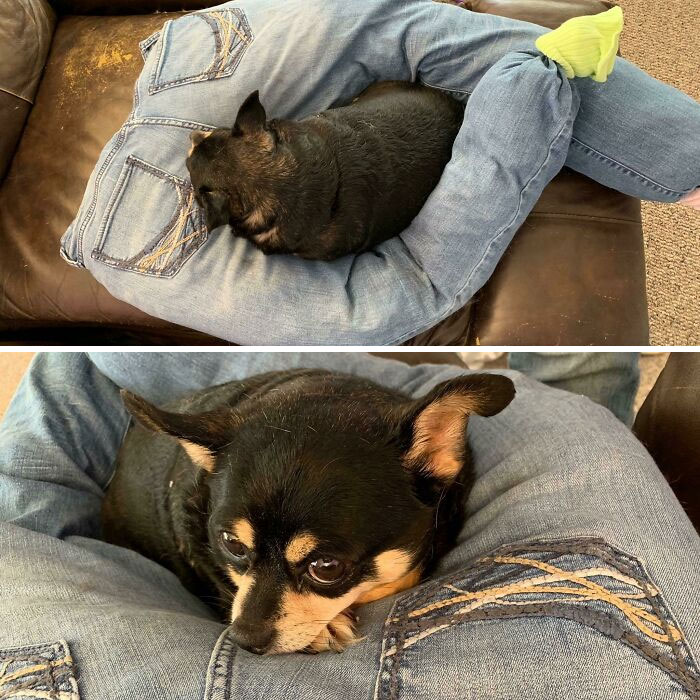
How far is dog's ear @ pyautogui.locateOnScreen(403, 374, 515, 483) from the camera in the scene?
720mm

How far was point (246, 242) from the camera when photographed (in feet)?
4.54

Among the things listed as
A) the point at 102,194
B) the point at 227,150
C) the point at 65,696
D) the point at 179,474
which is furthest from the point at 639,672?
the point at 102,194

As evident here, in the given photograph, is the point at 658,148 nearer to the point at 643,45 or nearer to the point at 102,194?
the point at 643,45

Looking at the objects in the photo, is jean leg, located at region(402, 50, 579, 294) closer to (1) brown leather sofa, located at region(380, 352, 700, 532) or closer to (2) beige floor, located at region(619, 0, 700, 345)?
(1) brown leather sofa, located at region(380, 352, 700, 532)

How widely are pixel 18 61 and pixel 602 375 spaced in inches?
71.4

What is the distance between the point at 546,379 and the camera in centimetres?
139

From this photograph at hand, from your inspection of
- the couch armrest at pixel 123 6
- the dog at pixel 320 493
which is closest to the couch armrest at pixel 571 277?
the dog at pixel 320 493

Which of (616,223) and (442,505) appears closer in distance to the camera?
(442,505)

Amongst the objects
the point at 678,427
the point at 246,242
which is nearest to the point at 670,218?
the point at 678,427

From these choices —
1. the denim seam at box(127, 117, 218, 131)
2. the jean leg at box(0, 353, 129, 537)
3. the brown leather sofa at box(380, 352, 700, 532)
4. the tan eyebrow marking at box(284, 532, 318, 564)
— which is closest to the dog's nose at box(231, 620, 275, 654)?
the tan eyebrow marking at box(284, 532, 318, 564)

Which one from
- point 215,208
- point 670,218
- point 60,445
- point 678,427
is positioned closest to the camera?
point 678,427

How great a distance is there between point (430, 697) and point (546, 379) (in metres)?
0.87

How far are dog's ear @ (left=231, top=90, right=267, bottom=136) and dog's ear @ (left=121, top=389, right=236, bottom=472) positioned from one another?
27.8 inches

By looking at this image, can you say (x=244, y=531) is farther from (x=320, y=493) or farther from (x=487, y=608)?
(x=487, y=608)
